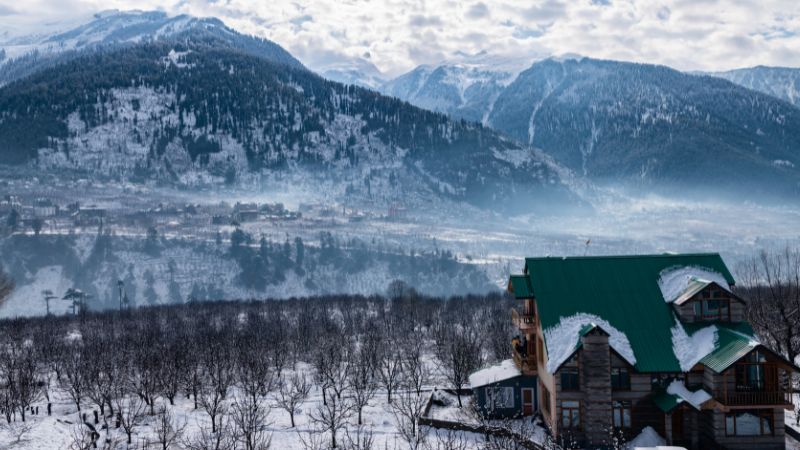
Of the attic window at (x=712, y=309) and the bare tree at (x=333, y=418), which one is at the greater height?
the attic window at (x=712, y=309)

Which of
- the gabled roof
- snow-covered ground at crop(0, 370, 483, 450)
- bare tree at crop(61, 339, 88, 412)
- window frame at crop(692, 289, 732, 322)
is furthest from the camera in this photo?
bare tree at crop(61, 339, 88, 412)

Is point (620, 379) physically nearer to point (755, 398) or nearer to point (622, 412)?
point (622, 412)

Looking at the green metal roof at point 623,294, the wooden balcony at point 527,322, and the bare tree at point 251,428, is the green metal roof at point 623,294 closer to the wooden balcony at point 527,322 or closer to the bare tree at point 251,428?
the wooden balcony at point 527,322

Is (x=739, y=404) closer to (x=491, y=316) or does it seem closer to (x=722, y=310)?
(x=722, y=310)

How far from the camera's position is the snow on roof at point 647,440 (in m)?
52.4

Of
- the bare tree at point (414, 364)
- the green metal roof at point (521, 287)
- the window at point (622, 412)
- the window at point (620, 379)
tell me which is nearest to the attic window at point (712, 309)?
the window at point (620, 379)

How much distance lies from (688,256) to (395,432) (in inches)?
1140

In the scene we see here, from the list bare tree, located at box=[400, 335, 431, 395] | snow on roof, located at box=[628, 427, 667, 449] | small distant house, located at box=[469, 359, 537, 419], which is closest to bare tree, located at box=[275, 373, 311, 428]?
bare tree, located at box=[400, 335, 431, 395]

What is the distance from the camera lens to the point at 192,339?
106 metres

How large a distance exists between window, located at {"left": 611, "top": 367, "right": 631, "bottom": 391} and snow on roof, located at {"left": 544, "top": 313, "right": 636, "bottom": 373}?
4.56 feet

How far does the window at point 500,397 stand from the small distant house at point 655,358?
317 cm

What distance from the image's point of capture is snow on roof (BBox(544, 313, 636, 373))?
175 ft

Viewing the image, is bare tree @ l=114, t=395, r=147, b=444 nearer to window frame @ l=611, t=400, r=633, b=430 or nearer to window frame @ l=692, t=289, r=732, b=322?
window frame @ l=611, t=400, r=633, b=430

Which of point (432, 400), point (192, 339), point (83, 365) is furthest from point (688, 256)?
point (192, 339)
